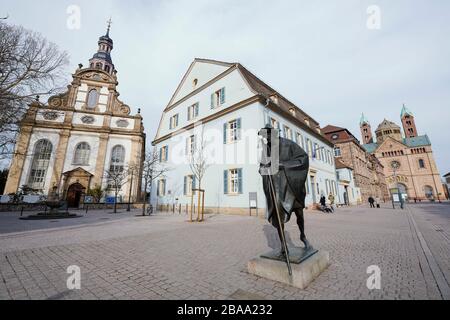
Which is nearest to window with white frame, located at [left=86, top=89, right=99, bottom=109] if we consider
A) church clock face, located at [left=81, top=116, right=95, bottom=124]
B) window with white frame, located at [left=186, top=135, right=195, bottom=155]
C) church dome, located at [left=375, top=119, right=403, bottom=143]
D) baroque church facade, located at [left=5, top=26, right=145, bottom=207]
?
baroque church facade, located at [left=5, top=26, right=145, bottom=207]

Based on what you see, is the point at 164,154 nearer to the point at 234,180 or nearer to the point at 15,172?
the point at 234,180

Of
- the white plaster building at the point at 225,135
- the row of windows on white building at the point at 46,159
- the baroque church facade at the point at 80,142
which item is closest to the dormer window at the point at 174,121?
→ the white plaster building at the point at 225,135

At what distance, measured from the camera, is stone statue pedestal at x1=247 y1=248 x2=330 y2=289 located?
301 cm

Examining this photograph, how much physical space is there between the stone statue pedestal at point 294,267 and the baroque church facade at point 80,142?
2261cm

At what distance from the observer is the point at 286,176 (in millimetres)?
3582

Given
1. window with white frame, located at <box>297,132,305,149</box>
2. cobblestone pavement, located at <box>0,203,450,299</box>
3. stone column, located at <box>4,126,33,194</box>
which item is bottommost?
cobblestone pavement, located at <box>0,203,450,299</box>

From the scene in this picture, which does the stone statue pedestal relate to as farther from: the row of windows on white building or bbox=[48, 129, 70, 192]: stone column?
bbox=[48, 129, 70, 192]: stone column

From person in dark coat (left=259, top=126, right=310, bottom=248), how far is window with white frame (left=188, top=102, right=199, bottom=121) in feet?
57.4

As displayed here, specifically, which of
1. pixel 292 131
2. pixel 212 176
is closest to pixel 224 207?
pixel 212 176

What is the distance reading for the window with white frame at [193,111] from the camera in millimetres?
20484

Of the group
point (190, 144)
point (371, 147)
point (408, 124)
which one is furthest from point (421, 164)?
point (190, 144)

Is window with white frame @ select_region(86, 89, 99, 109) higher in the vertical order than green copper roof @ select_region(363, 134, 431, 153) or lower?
lower
